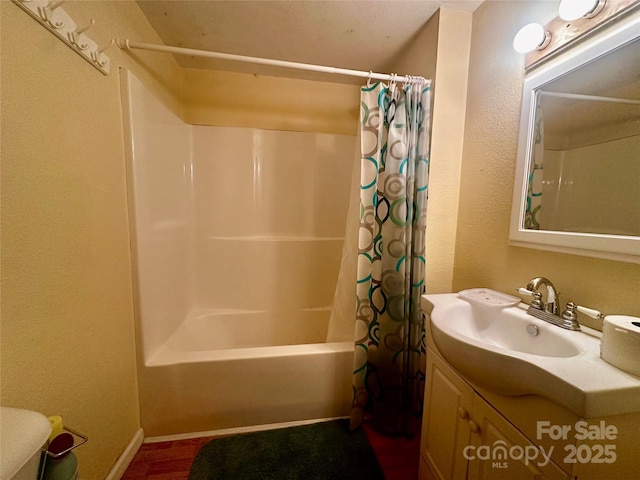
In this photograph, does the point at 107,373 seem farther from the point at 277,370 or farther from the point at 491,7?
the point at 491,7

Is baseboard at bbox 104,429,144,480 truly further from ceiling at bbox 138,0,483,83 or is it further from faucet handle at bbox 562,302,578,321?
ceiling at bbox 138,0,483,83

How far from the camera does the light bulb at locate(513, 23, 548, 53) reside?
850mm

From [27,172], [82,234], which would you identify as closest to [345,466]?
[82,234]

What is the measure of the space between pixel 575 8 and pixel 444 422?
1.43m

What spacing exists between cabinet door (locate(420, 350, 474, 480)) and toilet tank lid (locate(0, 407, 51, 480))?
3.38 feet

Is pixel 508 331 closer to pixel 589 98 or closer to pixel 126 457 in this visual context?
pixel 589 98

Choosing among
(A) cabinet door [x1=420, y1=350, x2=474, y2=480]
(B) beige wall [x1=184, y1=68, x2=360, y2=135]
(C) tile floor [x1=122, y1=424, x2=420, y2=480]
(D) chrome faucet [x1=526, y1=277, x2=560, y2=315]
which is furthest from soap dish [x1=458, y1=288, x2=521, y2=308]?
(B) beige wall [x1=184, y1=68, x2=360, y2=135]

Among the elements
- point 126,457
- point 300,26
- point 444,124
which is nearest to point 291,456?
point 126,457

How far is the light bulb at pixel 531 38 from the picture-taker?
2.79 ft

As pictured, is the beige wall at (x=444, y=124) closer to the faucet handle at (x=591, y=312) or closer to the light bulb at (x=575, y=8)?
the light bulb at (x=575, y=8)

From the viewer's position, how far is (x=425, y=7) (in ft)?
3.89

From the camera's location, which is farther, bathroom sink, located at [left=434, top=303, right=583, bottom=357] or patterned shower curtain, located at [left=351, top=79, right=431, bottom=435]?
patterned shower curtain, located at [left=351, top=79, right=431, bottom=435]

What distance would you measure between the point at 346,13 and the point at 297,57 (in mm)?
494

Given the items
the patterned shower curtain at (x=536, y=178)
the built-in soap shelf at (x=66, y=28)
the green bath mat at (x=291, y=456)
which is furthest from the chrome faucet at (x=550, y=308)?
the built-in soap shelf at (x=66, y=28)
